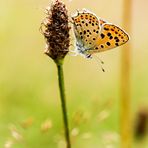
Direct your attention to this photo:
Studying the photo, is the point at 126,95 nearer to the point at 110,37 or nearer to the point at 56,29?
the point at 110,37

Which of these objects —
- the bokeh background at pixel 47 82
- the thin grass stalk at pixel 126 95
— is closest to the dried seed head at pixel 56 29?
the thin grass stalk at pixel 126 95

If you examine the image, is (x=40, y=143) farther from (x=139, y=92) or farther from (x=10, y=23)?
(x=10, y=23)

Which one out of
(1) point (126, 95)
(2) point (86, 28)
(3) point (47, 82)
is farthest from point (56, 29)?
(3) point (47, 82)

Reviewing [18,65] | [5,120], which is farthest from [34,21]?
[5,120]

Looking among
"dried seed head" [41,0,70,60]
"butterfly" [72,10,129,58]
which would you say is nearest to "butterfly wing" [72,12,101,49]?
"butterfly" [72,10,129,58]

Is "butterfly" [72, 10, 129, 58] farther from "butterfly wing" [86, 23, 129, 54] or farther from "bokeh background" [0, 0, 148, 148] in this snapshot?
"bokeh background" [0, 0, 148, 148]

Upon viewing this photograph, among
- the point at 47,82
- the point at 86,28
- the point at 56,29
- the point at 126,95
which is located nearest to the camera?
the point at 56,29

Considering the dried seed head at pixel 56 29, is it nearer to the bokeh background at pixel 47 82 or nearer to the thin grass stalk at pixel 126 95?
the thin grass stalk at pixel 126 95
